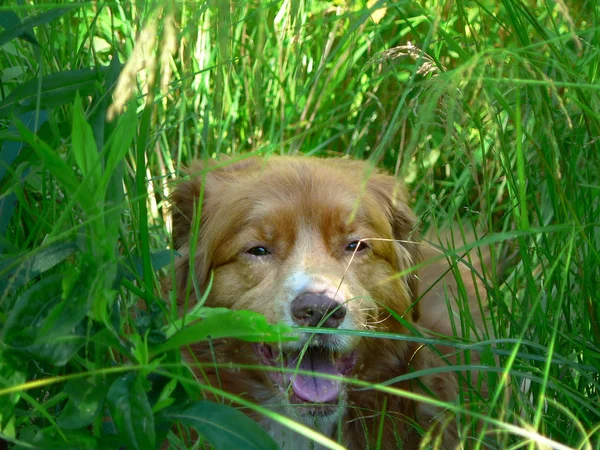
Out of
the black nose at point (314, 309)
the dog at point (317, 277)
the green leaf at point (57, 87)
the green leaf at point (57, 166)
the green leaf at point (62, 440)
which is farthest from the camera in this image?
the dog at point (317, 277)

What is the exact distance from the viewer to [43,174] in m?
2.50

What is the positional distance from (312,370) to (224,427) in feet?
4.02

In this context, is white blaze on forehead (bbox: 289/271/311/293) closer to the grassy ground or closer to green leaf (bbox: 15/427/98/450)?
the grassy ground

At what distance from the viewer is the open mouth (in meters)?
2.92

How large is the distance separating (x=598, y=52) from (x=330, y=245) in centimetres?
132

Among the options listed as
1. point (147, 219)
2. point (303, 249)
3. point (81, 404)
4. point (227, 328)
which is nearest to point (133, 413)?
point (81, 404)

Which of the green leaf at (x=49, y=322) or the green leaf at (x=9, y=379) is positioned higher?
the green leaf at (x=49, y=322)

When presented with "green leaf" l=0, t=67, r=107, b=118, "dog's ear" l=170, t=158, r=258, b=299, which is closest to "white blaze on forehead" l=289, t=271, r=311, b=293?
"dog's ear" l=170, t=158, r=258, b=299

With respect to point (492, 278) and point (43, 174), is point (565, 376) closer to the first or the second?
point (492, 278)

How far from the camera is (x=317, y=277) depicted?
2.92 meters

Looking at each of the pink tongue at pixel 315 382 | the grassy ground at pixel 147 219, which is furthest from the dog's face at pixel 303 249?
the grassy ground at pixel 147 219

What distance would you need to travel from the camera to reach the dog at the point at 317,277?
3029 mm

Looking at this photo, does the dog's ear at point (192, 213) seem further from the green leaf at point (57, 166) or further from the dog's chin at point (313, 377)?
the green leaf at point (57, 166)

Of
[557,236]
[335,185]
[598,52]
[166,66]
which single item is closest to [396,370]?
[335,185]
